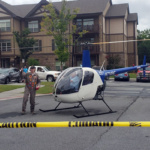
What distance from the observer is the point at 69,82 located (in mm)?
10195

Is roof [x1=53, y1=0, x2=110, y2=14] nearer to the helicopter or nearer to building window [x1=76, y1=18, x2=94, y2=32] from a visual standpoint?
building window [x1=76, y1=18, x2=94, y2=32]

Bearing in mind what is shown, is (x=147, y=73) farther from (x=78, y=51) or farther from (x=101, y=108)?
(x=101, y=108)

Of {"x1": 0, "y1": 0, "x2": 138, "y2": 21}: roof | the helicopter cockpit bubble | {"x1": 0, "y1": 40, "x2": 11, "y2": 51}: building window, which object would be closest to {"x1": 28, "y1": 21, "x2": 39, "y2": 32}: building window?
{"x1": 0, "y1": 0, "x2": 138, "y2": 21}: roof

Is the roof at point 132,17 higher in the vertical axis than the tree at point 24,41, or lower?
higher

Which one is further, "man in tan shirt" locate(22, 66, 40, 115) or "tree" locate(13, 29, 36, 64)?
"tree" locate(13, 29, 36, 64)

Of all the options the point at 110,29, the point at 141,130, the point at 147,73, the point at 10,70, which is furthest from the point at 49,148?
the point at 110,29

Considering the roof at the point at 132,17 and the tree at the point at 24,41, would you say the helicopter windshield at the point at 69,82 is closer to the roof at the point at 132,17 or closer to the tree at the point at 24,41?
the tree at the point at 24,41

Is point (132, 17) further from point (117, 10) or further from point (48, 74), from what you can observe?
point (48, 74)

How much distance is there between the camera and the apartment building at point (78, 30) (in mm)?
41250

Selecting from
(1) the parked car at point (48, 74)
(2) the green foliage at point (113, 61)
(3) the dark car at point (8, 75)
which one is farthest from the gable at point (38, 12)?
(3) the dark car at point (8, 75)

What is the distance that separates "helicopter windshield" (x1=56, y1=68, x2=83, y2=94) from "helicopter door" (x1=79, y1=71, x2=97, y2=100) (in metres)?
0.19

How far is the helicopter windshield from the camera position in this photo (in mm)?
10092

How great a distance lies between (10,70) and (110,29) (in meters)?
21.5

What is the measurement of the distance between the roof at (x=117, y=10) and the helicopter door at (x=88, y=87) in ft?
112
